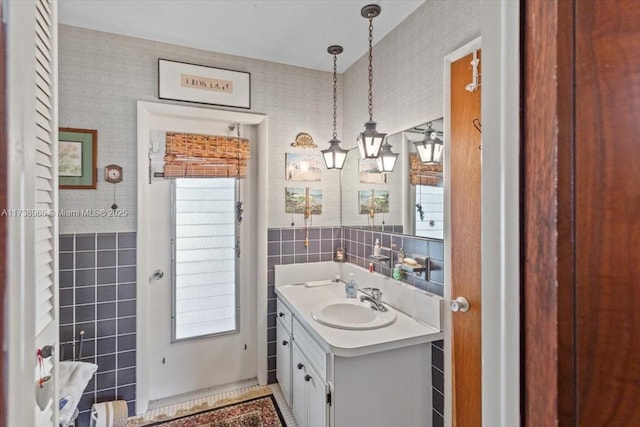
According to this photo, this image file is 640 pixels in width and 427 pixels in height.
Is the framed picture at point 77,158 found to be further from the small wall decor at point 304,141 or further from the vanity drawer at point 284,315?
the vanity drawer at point 284,315

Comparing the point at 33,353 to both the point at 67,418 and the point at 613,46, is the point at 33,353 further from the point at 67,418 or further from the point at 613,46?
the point at 67,418

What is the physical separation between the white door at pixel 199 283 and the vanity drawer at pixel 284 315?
29 centimetres

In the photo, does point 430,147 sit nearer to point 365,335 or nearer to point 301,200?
point 365,335

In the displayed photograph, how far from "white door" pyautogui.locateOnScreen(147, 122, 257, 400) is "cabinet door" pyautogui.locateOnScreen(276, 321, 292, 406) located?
0.96 feet

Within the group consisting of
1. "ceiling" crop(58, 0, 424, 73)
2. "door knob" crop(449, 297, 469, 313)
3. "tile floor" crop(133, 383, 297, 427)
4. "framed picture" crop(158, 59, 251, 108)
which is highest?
"ceiling" crop(58, 0, 424, 73)

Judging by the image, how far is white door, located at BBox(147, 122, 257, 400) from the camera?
2.29 meters

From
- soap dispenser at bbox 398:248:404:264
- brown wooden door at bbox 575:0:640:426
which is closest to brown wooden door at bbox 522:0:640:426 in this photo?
brown wooden door at bbox 575:0:640:426

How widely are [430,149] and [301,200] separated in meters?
1.18

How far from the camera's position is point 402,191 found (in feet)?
6.27

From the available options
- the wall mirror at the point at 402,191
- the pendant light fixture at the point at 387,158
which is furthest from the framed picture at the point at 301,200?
the pendant light fixture at the point at 387,158

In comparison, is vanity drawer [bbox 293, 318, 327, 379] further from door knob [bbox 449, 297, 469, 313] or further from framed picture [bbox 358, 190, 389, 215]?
framed picture [bbox 358, 190, 389, 215]

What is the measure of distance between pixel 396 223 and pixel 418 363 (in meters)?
0.81

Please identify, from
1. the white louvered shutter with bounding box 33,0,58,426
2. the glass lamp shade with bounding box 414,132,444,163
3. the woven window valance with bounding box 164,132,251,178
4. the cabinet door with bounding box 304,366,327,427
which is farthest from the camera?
the woven window valance with bounding box 164,132,251,178

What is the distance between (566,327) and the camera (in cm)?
36
